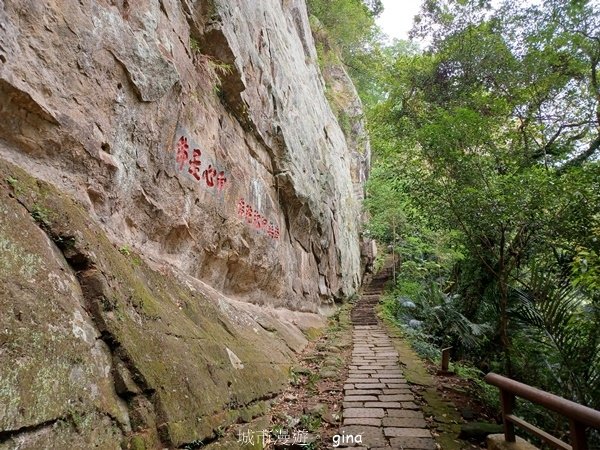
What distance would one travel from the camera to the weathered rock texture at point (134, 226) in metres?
2.17

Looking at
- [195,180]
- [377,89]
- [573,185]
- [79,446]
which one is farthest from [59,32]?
[377,89]

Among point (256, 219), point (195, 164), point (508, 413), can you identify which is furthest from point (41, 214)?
point (256, 219)

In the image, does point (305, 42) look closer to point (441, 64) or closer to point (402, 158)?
point (441, 64)

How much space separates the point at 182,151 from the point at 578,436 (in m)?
5.02

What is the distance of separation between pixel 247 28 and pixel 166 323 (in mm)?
6692

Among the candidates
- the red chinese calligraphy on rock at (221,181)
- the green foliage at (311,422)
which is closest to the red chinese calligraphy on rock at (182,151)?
the red chinese calligraphy on rock at (221,181)

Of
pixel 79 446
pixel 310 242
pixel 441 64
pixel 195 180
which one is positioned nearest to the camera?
pixel 79 446

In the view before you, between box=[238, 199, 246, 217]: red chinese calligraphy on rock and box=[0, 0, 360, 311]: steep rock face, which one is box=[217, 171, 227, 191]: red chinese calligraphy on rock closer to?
box=[0, 0, 360, 311]: steep rock face

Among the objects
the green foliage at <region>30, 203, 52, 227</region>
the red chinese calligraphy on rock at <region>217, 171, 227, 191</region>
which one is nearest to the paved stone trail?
the green foliage at <region>30, 203, 52, 227</region>

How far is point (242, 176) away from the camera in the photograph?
685 centimetres

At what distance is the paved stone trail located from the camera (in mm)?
3750

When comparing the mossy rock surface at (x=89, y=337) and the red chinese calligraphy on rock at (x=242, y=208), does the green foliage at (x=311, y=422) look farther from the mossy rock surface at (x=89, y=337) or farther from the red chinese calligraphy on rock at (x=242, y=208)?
the red chinese calligraphy on rock at (x=242, y=208)

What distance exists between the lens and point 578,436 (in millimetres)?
2119

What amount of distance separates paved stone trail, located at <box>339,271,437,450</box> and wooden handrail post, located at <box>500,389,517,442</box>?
89 cm
